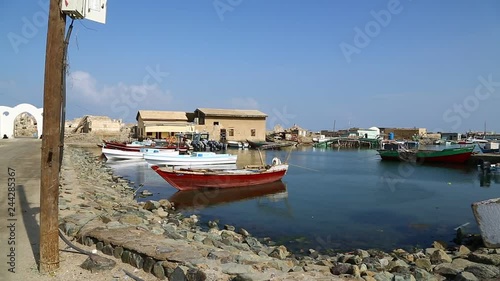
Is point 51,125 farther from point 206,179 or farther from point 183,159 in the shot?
point 183,159

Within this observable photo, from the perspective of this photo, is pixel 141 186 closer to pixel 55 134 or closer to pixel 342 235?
pixel 342 235

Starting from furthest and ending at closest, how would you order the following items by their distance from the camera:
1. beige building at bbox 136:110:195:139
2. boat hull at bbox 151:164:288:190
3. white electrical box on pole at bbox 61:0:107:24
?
1. beige building at bbox 136:110:195:139
2. boat hull at bbox 151:164:288:190
3. white electrical box on pole at bbox 61:0:107:24

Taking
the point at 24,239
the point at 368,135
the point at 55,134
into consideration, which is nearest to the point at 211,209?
the point at 24,239

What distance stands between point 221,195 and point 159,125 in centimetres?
3364

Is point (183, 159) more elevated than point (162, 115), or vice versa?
point (162, 115)

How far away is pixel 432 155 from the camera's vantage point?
3638 cm

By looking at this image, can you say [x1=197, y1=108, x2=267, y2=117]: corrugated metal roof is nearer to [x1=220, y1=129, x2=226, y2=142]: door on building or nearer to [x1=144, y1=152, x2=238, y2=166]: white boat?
[x1=220, y1=129, x2=226, y2=142]: door on building

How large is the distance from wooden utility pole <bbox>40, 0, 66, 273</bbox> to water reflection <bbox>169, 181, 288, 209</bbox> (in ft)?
31.8

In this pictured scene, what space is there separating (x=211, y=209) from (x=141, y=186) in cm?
590

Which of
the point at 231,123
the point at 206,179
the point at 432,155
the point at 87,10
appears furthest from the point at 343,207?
the point at 231,123

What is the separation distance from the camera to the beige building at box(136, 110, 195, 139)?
48.5 m

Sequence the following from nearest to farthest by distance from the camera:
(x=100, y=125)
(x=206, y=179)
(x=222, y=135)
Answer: (x=206, y=179) → (x=100, y=125) → (x=222, y=135)

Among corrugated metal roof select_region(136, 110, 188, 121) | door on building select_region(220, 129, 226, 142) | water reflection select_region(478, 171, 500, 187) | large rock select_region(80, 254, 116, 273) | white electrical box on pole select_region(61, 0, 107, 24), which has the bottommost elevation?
water reflection select_region(478, 171, 500, 187)

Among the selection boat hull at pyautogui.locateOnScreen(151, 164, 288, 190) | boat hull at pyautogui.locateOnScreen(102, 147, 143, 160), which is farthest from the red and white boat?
boat hull at pyautogui.locateOnScreen(102, 147, 143, 160)
